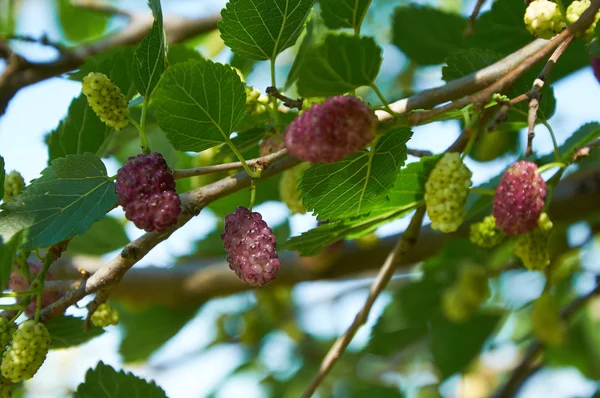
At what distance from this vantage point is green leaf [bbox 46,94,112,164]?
1032 mm

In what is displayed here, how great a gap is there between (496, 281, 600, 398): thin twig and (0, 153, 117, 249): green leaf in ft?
4.11

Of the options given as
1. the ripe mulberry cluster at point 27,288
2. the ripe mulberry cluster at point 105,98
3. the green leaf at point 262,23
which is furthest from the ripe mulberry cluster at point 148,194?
the ripe mulberry cluster at point 27,288

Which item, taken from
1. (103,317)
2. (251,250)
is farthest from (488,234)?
(103,317)

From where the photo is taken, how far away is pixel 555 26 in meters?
0.91

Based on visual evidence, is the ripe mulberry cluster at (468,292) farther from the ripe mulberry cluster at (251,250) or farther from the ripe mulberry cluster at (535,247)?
the ripe mulberry cluster at (251,250)

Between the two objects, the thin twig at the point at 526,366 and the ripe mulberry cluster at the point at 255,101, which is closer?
the ripe mulberry cluster at the point at 255,101

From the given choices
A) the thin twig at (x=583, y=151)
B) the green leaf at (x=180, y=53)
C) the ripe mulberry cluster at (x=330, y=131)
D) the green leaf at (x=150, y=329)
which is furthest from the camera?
the green leaf at (x=150, y=329)

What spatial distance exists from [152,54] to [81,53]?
745 mm

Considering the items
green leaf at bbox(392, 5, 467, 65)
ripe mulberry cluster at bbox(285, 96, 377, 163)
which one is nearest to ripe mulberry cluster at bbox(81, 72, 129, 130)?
ripe mulberry cluster at bbox(285, 96, 377, 163)

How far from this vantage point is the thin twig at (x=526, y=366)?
1670mm

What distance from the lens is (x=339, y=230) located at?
955 mm

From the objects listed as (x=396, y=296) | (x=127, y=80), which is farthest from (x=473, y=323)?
(x=127, y=80)

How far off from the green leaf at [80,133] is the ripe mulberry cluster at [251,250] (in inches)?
14.7

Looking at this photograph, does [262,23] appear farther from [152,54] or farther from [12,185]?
[12,185]
